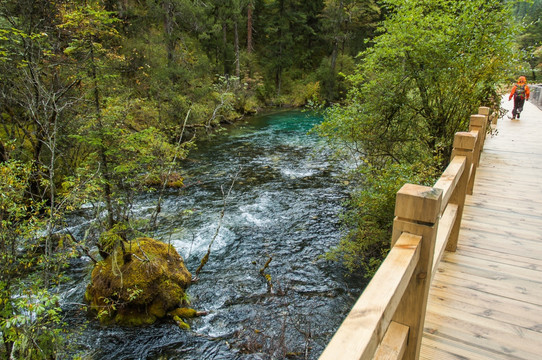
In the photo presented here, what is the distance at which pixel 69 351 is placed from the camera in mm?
4500

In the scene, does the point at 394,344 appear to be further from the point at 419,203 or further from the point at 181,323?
the point at 181,323

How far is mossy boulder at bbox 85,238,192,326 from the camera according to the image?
523 cm

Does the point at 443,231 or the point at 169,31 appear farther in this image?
the point at 169,31

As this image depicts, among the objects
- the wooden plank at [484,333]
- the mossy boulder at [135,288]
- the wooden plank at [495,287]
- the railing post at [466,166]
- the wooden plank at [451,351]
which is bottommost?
the mossy boulder at [135,288]

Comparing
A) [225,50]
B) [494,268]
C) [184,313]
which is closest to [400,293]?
[494,268]

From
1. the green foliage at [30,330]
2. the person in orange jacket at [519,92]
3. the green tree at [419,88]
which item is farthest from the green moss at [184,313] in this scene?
the person in orange jacket at [519,92]

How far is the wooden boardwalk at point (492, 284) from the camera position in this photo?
7.49 ft

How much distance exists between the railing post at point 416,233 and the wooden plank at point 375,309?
4cm

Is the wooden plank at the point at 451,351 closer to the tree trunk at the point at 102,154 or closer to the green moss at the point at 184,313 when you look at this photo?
the green moss at the point at 184,313

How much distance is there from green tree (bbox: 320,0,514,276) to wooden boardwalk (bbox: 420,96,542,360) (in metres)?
1.30

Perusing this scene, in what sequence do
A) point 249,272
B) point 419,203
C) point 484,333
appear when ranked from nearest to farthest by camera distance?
point 419,203 → point 484,333 → point 249,272

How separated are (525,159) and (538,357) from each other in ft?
21.0

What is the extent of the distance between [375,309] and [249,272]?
5636 millimetres

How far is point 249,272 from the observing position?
21.2 ft
